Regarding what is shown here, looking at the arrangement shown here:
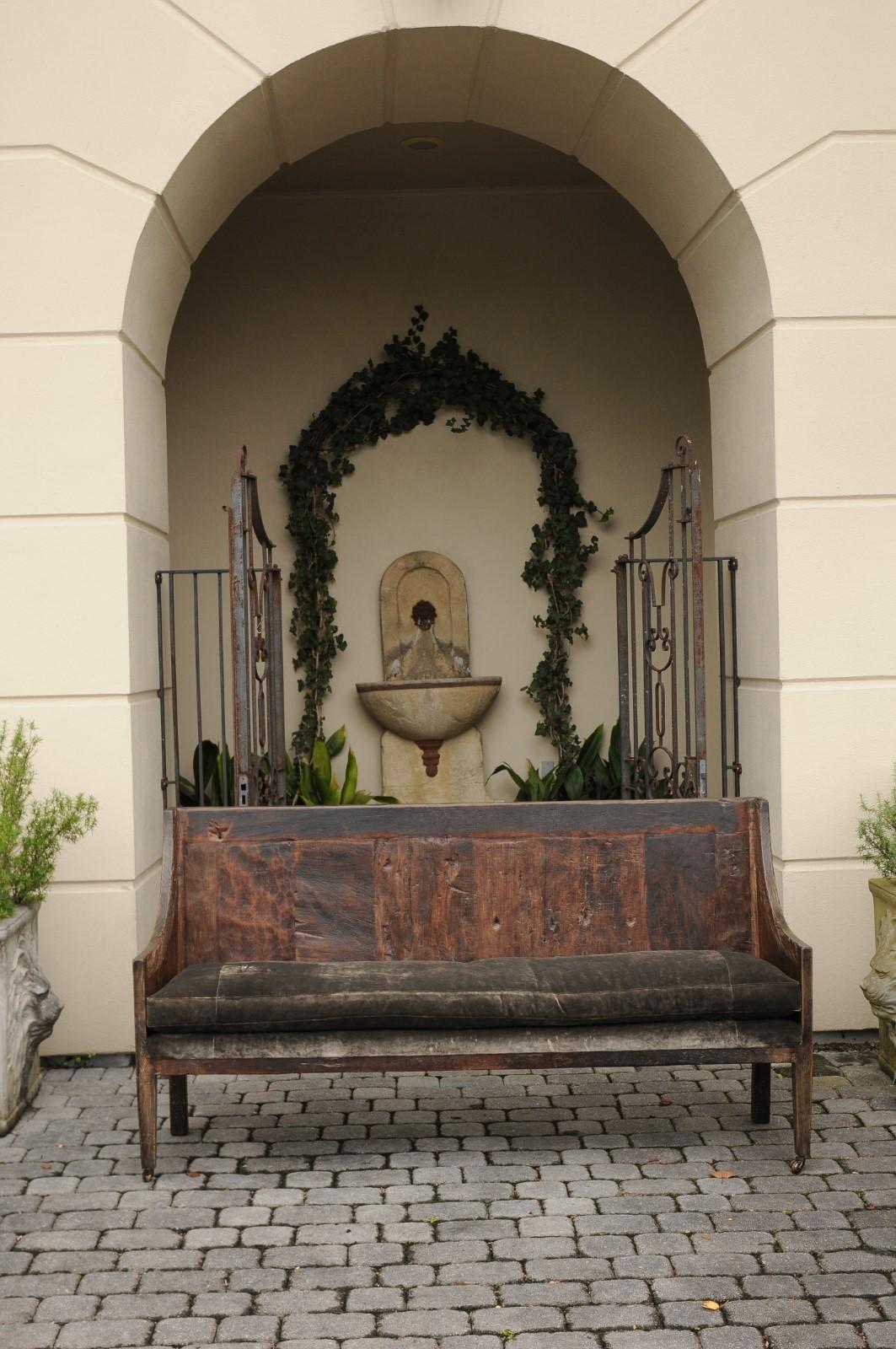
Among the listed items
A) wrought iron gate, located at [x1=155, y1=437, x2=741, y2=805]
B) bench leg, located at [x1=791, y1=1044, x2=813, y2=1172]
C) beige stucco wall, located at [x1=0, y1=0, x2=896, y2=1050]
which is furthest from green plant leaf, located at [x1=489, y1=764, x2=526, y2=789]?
bench leg, located at [x1=791, y1=1044, x2=813, y2=1172]

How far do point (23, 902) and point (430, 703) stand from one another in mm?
3351

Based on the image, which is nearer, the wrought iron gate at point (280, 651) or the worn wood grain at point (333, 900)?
the worn wood grain at point (333, 900)

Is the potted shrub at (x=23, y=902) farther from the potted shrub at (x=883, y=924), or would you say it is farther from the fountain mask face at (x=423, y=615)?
the fountain mask face at (x=423, y=615)

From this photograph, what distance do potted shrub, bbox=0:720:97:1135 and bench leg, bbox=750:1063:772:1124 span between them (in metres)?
2.09

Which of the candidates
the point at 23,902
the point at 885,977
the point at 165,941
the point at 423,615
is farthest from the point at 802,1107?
the point at 423,615

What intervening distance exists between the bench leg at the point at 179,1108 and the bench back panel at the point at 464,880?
0.37 meters

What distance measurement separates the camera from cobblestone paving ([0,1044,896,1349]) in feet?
8.75

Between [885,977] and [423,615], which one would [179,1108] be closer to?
[885,977]

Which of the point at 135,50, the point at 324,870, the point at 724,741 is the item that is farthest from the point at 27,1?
the point at 724,741

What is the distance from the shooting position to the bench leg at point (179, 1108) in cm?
371

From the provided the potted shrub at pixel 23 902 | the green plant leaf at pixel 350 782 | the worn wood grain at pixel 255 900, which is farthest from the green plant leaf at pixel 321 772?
the worn wood grain at pixel 255 900

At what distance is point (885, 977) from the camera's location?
13.4ft

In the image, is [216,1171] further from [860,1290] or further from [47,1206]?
[860,1290]

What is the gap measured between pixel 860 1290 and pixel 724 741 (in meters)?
2.47
